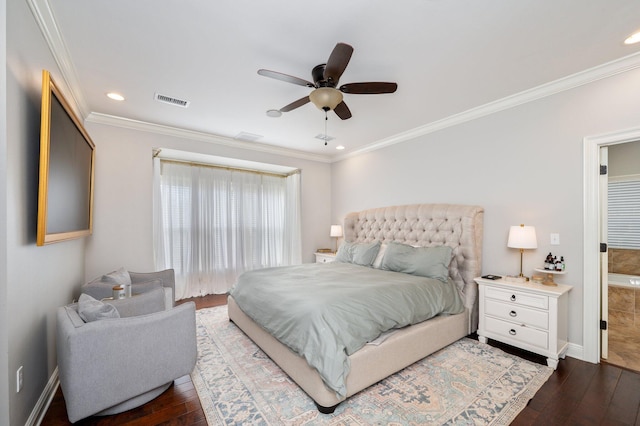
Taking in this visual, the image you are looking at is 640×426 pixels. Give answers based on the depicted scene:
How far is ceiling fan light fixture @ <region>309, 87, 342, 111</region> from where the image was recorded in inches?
85.0

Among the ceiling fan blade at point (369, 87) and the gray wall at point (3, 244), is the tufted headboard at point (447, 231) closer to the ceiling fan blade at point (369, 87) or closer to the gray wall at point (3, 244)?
the ceiling fan blade at point (369, 87)

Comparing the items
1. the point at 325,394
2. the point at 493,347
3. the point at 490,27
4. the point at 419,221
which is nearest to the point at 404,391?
the point at 325,394

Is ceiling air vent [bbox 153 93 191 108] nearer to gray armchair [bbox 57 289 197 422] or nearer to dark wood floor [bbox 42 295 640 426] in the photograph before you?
gray armchair [bbox 57 289 197 422]

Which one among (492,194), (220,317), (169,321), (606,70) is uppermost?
(606,70)

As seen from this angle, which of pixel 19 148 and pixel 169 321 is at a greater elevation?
pixel 19 148

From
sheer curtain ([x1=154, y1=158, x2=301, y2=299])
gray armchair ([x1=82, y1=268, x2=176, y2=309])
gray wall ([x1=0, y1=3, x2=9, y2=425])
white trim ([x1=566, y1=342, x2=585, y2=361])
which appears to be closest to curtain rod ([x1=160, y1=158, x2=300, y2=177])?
sheer curtain ([x1=154, y1=158, x2=301, y2=299])

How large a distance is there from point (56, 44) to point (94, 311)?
206 centimetres

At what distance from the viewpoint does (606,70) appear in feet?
7.89

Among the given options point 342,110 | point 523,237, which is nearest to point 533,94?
point 523,237

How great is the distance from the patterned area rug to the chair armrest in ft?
1.36

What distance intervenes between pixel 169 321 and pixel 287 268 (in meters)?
1.71

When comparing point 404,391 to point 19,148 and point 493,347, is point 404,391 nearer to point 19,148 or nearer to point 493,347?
point 493,347

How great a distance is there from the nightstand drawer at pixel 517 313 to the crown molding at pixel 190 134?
3933mm

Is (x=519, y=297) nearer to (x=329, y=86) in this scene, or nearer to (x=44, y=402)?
(x=329, y=86)
